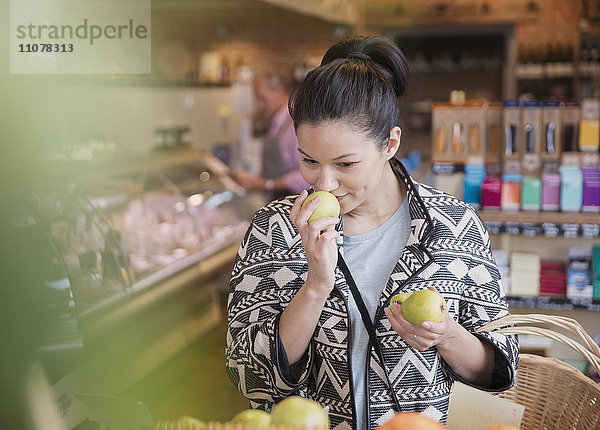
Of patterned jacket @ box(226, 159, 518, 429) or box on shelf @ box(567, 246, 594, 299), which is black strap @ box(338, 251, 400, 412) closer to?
patterned jacket @ box(226, 159, 518, 429)

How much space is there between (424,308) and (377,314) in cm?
28

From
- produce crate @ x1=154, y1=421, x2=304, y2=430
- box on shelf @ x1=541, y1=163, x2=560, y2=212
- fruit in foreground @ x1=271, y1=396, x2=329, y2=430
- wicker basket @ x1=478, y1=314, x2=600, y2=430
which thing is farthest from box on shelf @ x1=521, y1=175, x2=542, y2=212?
produce crate @ x1=154, y1=421, x2=304, y2=430

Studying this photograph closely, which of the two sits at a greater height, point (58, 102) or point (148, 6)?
point (148, 6)

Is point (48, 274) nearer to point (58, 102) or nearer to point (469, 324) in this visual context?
point (58, 102)

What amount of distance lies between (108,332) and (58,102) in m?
1.23

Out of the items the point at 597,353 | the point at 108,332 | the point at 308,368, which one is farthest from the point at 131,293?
the point at 597,353

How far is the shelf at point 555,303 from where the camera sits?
12.9 ft

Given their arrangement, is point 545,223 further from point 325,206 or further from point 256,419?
point 256,419

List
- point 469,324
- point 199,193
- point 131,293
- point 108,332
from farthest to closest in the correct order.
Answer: point 199,193, point 131,293, point 108,332, point 469,324

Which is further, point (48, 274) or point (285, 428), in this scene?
point (48, 274)

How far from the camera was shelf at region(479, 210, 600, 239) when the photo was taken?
→ 382 cm

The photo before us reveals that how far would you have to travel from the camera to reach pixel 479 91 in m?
10.5

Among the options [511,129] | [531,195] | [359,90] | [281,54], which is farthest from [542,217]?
[281,54]

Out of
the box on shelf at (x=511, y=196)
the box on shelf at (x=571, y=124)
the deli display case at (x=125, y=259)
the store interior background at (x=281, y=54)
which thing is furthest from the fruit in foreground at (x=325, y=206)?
the store interior background at (x=281, y=54)
